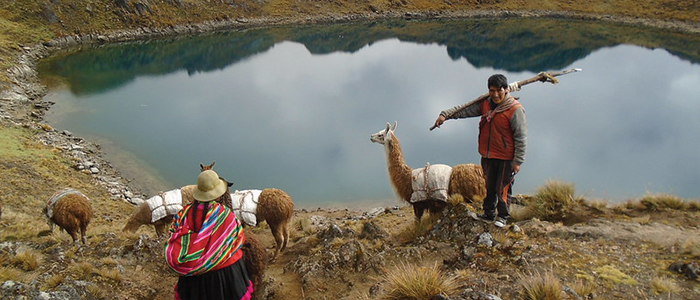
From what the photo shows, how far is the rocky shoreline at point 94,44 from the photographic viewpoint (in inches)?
597

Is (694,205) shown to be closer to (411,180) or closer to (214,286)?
(411,180)

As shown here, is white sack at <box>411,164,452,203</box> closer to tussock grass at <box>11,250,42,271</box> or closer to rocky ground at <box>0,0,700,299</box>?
rocky ground at <box>0,0,700,299</box>

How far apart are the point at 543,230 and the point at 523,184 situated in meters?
10.2

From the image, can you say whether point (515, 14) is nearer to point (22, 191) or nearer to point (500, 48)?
point (500, 48)

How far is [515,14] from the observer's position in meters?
67.9

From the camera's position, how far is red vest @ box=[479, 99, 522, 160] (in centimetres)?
511

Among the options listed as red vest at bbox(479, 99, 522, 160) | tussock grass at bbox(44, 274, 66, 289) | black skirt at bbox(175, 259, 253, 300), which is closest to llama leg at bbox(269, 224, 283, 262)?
tussock grass at bbox(44, 274, 66, 289)

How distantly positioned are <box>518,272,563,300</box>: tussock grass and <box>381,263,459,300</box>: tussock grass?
63 centimetres

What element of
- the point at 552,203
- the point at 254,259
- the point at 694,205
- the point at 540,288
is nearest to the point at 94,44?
the point at 254,259

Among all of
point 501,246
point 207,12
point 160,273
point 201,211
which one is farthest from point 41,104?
point 207,12

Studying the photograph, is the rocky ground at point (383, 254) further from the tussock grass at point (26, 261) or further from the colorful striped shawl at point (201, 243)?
the colorful striped shawl at point (201, 243)

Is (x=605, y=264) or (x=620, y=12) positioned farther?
(x=620, y=12)

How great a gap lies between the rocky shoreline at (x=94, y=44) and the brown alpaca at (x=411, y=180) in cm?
958

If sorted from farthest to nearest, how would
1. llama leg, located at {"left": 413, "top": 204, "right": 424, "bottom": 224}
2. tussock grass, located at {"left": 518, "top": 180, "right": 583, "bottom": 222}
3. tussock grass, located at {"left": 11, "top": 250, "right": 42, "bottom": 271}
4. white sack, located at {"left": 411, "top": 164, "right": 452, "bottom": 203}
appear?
llama leg, located at {"left": 413, "top": 204, "right": 424, "bottom": 224} → white sack, located at {"left": 411, "top": 164, "right": 452, "bottom": 203} → tussock grass, located at {"left": 518, "top": 180, "right": 583, "bottom": 222} → tussock grass, located at {"left": 11, "top": 250, "right": 42, "bottom": 271}
